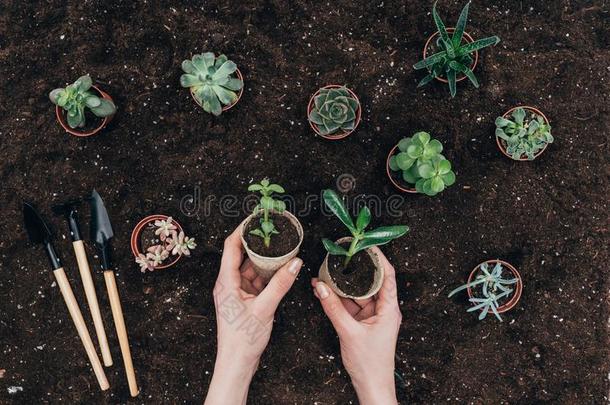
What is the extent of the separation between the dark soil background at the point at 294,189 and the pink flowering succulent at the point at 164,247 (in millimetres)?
132

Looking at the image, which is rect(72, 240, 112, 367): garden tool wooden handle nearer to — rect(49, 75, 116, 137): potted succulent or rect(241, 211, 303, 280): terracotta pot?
rect(49, 75, 116, 137): potted succulent

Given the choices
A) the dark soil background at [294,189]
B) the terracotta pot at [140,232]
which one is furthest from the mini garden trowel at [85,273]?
the terracotta pot at [140,232]

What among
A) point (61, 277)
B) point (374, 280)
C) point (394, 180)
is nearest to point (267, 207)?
point (374, 280)

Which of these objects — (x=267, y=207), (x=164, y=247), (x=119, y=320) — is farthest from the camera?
(x=164, y=247)

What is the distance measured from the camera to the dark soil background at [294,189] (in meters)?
2.73

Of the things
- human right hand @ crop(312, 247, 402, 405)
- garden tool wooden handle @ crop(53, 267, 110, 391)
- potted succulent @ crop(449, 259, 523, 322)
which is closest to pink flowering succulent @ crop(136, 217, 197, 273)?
garden tool wooden handle @ crop(53, 267, 110, 391)

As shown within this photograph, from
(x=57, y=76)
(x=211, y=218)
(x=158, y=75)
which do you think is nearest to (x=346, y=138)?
(x=211, y=218)

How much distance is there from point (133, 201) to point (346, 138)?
133cm

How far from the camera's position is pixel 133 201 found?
2.72 m

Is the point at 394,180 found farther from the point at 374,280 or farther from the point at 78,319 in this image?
the point at 78,319

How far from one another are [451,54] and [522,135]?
62cm

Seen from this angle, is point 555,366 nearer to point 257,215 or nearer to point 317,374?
point 317,374

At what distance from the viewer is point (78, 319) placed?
2506 mm

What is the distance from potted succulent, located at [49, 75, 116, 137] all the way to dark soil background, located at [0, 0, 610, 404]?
0.09 metres
